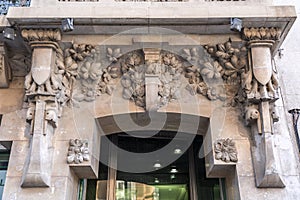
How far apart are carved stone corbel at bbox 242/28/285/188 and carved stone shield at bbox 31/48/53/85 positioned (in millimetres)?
2634

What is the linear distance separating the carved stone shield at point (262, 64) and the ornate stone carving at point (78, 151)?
2.46 metres

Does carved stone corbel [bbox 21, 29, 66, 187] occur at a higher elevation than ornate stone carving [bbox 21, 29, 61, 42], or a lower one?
lower

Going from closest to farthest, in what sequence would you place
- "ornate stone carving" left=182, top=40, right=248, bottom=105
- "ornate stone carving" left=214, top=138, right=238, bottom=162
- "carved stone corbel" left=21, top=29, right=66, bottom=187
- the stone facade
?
"carved stone corbel" left=21, top=29, right=66, bottom=187, the stone facade, "ornate stone carving" left=214, top=138, right=238, bottom=162, "ornate stone carving" left=182, top=40, right=248, bottom=105

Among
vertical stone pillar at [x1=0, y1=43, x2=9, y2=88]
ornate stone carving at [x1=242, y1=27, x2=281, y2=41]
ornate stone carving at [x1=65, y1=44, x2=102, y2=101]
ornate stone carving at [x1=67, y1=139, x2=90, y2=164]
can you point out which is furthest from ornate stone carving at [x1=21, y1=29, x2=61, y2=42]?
ornate stone carving at [x1=242, y1=27, x2=281, y2=41]

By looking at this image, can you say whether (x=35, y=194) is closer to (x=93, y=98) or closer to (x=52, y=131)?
(x=52, y=131)

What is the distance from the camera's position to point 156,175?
639 centimetres

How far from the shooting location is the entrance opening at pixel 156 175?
5965 millimetres

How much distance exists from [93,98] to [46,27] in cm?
116

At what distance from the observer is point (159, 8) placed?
511 centimetres

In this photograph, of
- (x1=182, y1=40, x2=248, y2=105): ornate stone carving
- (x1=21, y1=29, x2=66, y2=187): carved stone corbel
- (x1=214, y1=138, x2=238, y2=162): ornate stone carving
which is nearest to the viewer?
(x1=21, y1=29, x2=66, y2=187): carved stone corbel

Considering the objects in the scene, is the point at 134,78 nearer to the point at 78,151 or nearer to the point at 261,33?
the point at 78,151

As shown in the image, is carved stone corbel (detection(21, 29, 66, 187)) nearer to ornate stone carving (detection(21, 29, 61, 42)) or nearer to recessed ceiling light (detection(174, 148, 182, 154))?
ornate stone carving (detection(21, 29, 61, 42))

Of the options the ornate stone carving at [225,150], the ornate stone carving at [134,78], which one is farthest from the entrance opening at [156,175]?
the ornate stone carving at [134,78]

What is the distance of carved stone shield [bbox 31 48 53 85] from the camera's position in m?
4.91
